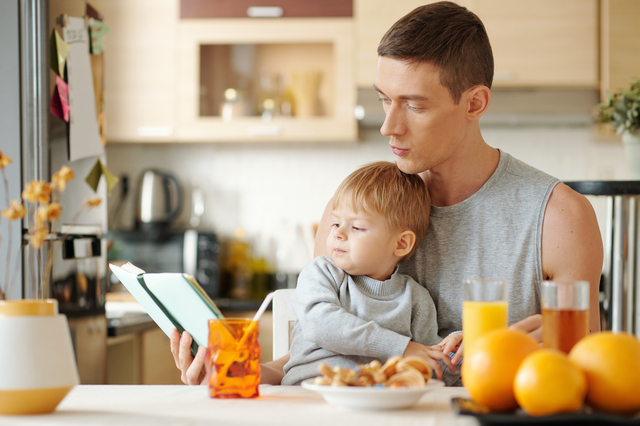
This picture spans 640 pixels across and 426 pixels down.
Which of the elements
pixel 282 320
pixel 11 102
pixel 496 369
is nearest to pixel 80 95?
pixel 11 102

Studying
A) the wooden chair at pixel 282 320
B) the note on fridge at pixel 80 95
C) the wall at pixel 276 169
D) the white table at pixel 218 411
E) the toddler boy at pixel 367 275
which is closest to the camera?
the white table at pixel 218 411

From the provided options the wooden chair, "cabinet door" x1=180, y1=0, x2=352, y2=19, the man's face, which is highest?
"cabinet door" x1=180, y1=0, x2=352, y2=19

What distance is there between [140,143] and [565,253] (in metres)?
2.87

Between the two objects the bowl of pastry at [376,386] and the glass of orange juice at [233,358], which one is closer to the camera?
the bowl of pastry at [376,386]

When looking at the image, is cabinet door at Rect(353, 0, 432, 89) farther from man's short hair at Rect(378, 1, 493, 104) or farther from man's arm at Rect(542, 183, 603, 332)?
man's arm at Rect(542, 183, 603, 332)

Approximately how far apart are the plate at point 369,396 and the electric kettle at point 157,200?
276 centimetres

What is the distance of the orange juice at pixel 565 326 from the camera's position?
2.90ft

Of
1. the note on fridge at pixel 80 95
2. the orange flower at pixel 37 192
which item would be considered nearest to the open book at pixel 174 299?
the orange flower at pixel 37 192

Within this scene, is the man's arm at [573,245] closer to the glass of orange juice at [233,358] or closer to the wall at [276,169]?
the glass of orange juice at [233,358]

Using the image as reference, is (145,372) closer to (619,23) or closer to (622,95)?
(622,95)

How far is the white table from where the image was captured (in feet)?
2.68

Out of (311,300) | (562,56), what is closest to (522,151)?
(562,56)

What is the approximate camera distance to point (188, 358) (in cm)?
120

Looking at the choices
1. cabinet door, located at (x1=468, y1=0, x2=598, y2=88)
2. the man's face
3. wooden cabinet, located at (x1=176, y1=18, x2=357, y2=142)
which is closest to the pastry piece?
the man's face
